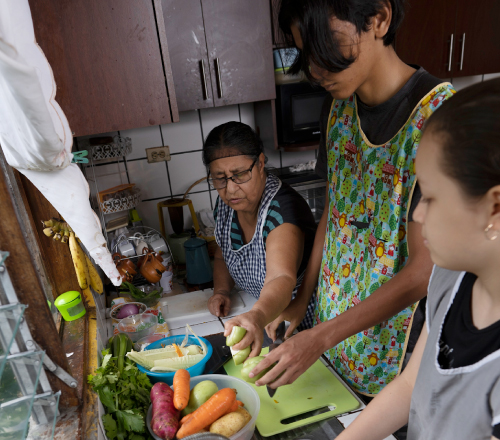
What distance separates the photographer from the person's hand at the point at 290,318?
3.84 feet

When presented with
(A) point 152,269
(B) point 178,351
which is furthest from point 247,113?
(B) point 178,351

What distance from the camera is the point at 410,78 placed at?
0.98m

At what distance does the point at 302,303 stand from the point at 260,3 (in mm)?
1345

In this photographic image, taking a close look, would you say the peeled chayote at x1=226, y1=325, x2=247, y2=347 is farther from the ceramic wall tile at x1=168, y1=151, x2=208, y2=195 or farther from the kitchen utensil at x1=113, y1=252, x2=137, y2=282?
the ceramic wall tile at x1=168, y1=151, x2=208, y2=195

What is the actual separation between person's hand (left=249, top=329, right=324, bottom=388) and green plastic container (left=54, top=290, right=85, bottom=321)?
0.51 meters

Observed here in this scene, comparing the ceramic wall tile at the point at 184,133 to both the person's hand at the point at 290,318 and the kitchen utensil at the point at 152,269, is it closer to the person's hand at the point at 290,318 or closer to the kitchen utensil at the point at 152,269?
the kitchen utensil at the point at 152,269

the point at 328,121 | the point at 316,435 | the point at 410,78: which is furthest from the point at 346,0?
the point at 316,435

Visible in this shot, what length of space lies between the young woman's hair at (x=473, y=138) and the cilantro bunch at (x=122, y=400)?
804 mm

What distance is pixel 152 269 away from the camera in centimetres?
169

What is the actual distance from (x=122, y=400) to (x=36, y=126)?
0.68 meters

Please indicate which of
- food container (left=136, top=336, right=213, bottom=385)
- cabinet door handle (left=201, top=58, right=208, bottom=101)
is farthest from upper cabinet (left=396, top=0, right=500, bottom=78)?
food container (left=136, top=336, right=213, bottom=385)

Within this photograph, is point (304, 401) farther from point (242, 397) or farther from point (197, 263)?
point (197, 263)

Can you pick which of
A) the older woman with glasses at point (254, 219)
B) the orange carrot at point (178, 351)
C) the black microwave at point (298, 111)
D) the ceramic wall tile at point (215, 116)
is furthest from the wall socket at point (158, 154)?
A: the orange carrot at point (178, 351)

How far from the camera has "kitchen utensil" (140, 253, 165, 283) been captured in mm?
1685
